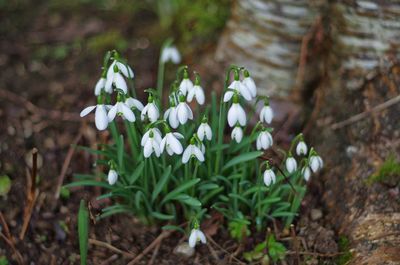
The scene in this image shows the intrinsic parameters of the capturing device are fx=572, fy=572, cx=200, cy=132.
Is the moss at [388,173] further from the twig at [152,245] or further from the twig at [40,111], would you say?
the twig at [40,111]

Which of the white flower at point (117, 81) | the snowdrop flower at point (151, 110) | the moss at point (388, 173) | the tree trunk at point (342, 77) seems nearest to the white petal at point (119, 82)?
the white flower at point (117, 81)

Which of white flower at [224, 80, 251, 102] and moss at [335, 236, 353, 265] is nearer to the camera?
white flower at [224, 80, 251, 102]

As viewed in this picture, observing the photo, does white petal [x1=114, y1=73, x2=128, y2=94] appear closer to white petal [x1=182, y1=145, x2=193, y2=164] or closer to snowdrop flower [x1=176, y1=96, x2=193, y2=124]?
snowdrop flower [x1=176, y1=96, x2=193, y2=124]


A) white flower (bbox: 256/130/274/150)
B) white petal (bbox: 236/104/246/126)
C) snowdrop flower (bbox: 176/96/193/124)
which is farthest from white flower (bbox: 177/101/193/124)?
white flower (bbox: 256/130/274/150)

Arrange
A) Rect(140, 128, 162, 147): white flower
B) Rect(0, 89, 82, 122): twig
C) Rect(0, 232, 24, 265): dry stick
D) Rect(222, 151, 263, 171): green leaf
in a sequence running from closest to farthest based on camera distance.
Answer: Rect(140, 128, 162, 147): white flower → Rect(222, 151, 263, 171): green leaf → Rect(0, 232, 24, 265): dry stick → Rect(0, 89, 82, 122): twig

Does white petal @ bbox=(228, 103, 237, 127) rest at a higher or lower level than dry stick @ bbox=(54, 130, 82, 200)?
higher

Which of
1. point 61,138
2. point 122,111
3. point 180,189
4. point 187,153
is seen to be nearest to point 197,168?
point 180,189

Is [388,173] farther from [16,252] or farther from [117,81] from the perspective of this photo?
[16,252]

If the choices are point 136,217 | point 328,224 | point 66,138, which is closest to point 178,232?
point 136,217
